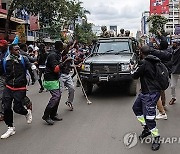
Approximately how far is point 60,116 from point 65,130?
4.10 feet

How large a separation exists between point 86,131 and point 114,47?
207 inches

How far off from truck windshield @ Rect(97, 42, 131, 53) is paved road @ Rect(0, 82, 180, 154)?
2396mm

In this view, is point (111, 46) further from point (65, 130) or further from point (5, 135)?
point (5, 135)

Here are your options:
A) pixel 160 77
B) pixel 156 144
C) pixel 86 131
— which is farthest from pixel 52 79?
pixel 156 144

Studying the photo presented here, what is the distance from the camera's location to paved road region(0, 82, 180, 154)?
495 cm

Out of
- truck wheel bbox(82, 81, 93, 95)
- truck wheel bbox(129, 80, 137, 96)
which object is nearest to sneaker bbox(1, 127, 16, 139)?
truck wheel bbox(82, 81, 93, 95)

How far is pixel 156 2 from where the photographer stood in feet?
159

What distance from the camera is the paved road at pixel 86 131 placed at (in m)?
4.95

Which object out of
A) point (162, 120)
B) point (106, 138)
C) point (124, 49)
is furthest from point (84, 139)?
point (124, 49)

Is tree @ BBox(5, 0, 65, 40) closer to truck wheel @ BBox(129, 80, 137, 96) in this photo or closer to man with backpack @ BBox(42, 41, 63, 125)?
truck wheel @ BBox(129, 80, 137, 96)

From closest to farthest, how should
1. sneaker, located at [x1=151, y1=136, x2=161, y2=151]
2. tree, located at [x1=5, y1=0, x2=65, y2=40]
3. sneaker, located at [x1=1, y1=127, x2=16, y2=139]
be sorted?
sneaker, located at [x1=151, y1=136, x2=161, y2=151], sneaker, located at [x1=1, y1=127, x2=16, y2=139], tree, located at [x1=5, y1=0, x2=65, y2=40]

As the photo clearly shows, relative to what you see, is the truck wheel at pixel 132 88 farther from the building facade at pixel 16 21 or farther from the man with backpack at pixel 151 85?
the building facade at pixel 16 21

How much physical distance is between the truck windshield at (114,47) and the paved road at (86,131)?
94.3 inches

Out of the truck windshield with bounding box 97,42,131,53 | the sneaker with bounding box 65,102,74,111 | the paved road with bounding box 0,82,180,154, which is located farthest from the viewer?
the truck windshield with bounding box 97,42,131,53
